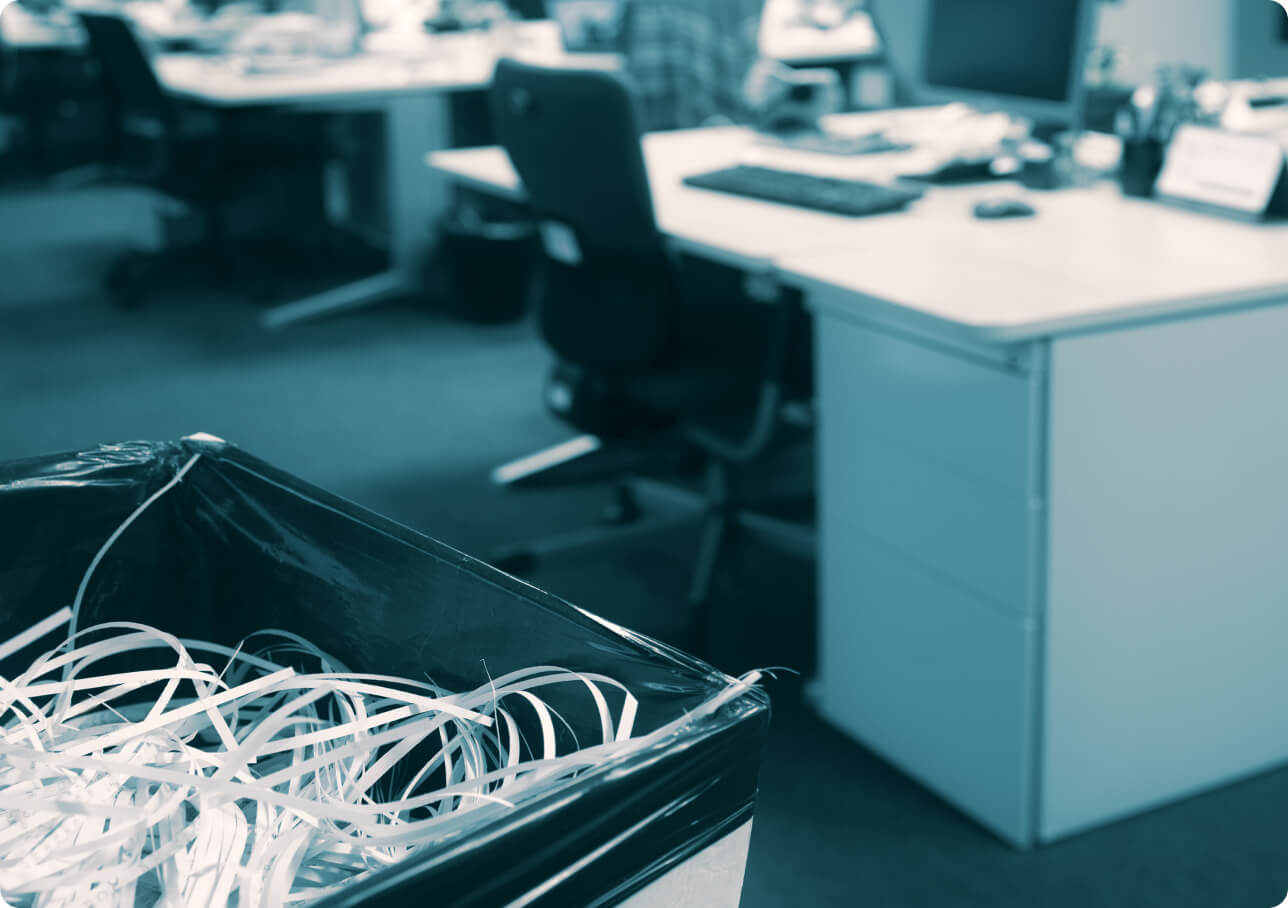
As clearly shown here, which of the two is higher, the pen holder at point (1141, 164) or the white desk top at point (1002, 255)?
the pen holder at point (1141, 164)

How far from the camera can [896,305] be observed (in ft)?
4.83

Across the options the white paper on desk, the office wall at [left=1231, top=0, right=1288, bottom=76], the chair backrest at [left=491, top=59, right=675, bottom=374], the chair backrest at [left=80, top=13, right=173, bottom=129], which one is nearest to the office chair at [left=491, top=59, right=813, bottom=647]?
the chair backrest at [left=491, top=59, right=675, bottom=374]

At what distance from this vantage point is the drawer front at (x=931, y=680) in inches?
61.1

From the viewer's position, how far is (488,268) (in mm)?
4070

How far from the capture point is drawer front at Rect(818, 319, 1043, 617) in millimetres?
1481

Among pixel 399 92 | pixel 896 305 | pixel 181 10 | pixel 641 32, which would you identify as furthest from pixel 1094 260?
pixel 181 10

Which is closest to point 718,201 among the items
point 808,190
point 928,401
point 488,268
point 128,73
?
point 808,190

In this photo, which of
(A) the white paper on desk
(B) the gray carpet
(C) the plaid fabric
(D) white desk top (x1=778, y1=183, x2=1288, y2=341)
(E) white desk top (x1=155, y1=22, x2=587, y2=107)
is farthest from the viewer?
(C) the plaid fabric

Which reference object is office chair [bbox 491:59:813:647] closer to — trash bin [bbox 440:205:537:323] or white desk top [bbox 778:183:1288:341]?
white desk top [bbox 778:183:1288:341]

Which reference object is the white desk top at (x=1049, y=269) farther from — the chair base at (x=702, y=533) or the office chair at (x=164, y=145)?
the office chair at (x=164, y=145)

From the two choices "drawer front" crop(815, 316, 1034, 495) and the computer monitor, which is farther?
the computer monitor

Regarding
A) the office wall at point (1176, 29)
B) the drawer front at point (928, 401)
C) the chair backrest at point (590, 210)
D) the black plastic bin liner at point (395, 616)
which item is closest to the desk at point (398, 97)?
the chair backrest at point (590, 210)

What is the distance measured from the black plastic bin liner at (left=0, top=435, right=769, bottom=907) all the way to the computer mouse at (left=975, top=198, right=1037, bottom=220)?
1.34m

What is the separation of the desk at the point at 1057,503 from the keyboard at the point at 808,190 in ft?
0.61
